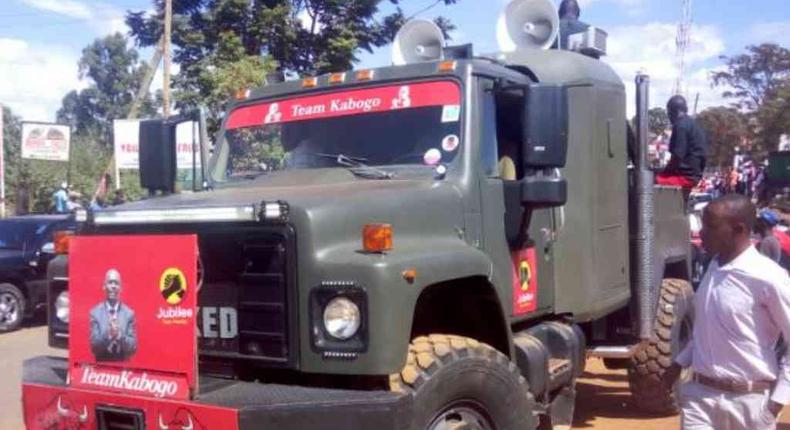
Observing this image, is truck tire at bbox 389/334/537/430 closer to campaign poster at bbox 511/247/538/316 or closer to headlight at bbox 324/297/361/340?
headlight at bbox 324/297/361/340

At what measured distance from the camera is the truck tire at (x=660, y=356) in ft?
23.5

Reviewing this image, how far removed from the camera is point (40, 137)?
2898 centimetres

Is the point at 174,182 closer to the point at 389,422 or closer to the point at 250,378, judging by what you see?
the point at 250,378

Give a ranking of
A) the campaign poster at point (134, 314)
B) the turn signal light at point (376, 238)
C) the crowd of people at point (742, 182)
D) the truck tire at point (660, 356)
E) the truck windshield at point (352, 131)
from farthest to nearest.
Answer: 1. the crowd of people at point (742, 182)
2. the truck tire at point (660, 356)
3. the truck windshield at point (352, 131)
4. the turn signal light at point (376, 238)
5. the campaign poster at point (134, 314)

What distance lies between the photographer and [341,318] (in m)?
4.09

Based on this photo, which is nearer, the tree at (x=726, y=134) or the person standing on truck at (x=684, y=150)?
the person standing on truck at (x=684, y=150)

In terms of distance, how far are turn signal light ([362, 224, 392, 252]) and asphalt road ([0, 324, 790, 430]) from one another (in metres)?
3.59

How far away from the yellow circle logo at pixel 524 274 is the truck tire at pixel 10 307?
10219mm

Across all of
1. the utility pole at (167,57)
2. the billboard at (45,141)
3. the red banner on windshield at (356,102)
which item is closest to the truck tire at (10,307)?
the utility pole at (167,57)

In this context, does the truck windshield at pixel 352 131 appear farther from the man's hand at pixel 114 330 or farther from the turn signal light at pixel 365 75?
the man's hand at pixel 114 330

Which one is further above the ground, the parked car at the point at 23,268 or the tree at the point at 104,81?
the tree at the point at 104,81

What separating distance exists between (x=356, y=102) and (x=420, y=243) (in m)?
1.22

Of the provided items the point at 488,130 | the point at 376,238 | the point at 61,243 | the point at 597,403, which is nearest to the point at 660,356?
the point at 597,403

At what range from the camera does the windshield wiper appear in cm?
511
